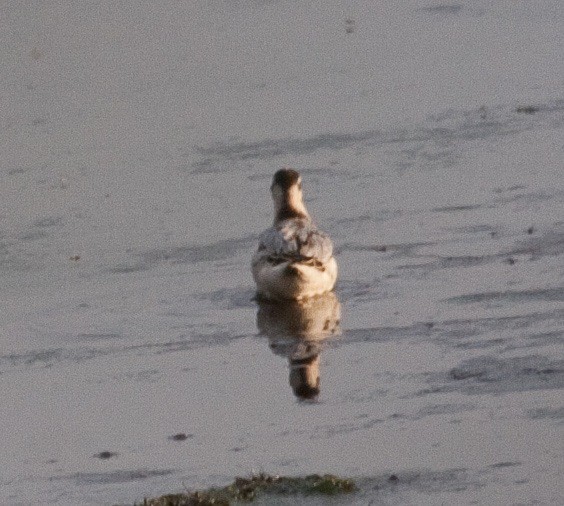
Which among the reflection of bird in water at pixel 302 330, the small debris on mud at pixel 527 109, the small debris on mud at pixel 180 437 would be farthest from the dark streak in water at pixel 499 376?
the small debris on mud at pixel 527 109

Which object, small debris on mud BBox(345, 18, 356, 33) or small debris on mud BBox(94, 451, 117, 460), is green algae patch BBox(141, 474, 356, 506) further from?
small debris on mud BBox(345, 18, 356, 33)

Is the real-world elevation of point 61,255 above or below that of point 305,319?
above

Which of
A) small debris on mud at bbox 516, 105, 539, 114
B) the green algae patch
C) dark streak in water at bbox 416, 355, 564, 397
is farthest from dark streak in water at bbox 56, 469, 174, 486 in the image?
small debris on mud at bbox 516, 105, 539, 114

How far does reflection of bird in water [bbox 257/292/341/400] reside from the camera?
1299cm

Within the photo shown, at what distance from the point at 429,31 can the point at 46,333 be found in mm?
10248

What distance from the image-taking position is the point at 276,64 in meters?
22.8

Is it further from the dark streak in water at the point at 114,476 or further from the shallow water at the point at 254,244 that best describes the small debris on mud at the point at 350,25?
the dark streak in water at the point at 114,476

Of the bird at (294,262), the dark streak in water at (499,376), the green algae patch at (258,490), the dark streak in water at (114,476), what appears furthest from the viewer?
the bird at (294,262)

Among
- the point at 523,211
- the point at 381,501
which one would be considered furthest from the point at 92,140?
the point at 381,501

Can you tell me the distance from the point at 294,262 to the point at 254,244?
1039 millimetres

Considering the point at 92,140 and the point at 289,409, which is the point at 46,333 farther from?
the point at 92,140

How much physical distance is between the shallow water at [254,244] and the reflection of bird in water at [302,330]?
0.03 meters

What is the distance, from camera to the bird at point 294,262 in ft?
50.1

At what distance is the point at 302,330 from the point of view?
1467cm
